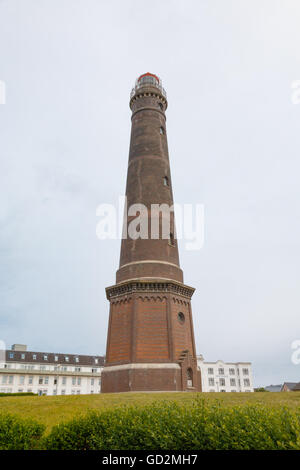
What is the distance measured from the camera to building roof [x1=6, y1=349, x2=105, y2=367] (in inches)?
2707

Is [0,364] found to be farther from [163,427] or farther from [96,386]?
[163,427]

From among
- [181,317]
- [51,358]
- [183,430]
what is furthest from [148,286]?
[51,358]

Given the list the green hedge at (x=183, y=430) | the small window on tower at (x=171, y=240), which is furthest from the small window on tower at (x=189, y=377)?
the green hedge at (x=183, y=430)

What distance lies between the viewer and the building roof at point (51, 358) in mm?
68750

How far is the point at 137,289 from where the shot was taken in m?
26.7

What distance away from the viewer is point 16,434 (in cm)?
1048

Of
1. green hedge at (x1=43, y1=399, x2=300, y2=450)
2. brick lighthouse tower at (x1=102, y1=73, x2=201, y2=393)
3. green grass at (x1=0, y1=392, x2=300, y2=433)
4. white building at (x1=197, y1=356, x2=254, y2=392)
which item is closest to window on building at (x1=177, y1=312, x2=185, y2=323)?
brick lighthouse tower at (x1=102, y1=73, x2=201, y2=393)

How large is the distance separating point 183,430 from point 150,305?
18.9m

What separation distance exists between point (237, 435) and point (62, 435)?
5768 millimetres

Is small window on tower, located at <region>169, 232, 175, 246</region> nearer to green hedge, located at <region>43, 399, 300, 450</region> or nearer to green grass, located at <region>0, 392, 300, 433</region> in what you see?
green grass, located at <region>0, 392, 300, 433</region>

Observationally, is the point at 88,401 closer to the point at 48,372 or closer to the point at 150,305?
the point at 150,305

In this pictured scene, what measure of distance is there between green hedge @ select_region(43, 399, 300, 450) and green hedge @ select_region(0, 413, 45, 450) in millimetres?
757

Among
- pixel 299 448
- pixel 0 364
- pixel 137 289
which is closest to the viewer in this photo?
pixel 299 448
